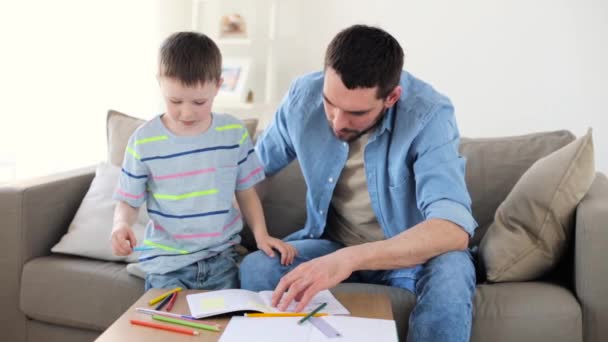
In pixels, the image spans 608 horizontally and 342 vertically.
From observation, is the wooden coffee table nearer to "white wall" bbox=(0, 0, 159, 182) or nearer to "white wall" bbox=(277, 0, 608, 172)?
"white wall" bbox=(277, 0, 608, 172)

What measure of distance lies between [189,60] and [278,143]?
0.44 metres

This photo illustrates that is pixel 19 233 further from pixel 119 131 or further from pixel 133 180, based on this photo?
pixel 133 180

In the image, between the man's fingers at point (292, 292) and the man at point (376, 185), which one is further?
the man at point (376, 185)

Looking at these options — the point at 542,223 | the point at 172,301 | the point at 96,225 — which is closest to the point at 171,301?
the point at 172,301

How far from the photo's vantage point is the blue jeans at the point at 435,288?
1.31 m

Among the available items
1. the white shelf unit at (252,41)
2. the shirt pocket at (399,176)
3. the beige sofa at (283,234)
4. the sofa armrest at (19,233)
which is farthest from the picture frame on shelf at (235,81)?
the shirt pocket at (399,176)

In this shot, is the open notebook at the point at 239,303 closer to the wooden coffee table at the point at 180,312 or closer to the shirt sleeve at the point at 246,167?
the wooden coffee table at the point at 180,312

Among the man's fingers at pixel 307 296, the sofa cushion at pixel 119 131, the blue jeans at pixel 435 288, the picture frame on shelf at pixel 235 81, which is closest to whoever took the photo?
the man's fingers at pixel 307 296

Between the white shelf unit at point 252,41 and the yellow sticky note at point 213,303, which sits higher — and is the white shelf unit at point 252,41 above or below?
above

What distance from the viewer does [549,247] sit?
1617 mm

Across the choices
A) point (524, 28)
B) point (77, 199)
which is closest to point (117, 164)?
point (77, 199)

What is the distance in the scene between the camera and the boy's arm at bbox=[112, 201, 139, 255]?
1375mm

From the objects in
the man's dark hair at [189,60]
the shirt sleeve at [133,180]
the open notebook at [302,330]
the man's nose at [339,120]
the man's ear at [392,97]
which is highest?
the man's dark hair at [189,60]

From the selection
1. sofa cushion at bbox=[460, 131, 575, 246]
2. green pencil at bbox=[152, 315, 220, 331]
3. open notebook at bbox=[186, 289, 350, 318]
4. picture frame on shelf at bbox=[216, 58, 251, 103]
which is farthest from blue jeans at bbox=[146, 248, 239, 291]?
picture frame on shelf at bbox=[216, 58, 251, 103]
